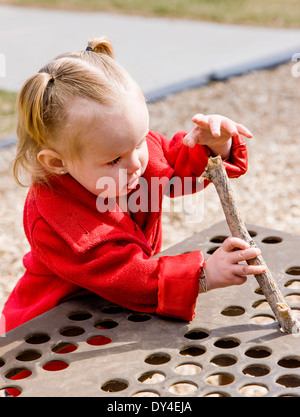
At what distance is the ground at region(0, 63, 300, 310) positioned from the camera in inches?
120

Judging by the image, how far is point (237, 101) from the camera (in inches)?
177

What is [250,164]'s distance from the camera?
3.66 meters

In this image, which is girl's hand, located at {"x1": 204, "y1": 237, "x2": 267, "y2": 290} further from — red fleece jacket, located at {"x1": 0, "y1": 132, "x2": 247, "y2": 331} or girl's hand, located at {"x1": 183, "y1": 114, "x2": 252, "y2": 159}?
girl's hand, located at {"x1": 183, "y1": 114, "x2": 252, "y2": 159}

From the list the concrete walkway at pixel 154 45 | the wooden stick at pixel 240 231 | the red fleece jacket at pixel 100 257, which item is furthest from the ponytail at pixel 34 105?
the concrete walkway at pixel 154 45

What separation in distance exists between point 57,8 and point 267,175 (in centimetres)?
525

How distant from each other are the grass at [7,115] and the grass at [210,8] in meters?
3.02

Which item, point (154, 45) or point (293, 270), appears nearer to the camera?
point (293, 270)

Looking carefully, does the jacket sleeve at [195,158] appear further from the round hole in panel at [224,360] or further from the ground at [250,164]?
the ground at [250,164]

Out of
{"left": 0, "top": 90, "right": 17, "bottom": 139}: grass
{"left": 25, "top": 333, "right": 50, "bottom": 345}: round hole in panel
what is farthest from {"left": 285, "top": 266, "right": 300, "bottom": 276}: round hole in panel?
{"left": 0, "top": 90, "right": 17, "bottom": 139}: grass

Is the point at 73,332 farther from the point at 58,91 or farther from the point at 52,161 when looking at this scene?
the point at 58,91

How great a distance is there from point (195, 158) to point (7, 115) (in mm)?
2948

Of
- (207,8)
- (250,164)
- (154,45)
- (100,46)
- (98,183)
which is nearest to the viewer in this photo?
(98,183)

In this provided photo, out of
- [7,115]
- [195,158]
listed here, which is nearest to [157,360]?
[195,158]
